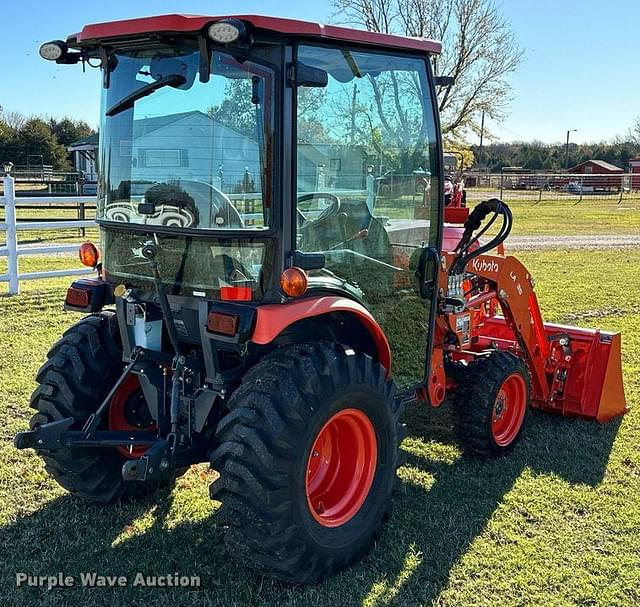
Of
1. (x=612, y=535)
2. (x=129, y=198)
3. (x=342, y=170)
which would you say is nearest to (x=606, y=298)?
(x=612, y=535)

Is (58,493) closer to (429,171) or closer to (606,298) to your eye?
(429,171)

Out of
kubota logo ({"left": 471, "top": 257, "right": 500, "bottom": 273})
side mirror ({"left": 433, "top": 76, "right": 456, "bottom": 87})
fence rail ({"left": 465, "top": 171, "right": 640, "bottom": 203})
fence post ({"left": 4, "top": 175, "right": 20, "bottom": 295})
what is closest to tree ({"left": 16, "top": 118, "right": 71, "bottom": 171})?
fence rail ({"left": 465, "top": 171, "right": 640, "bottom": 203})

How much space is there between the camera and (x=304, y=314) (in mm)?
3248

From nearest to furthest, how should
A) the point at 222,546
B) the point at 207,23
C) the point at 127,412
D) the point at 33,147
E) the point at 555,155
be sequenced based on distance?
the point at 207,23
the point at 222,546
the point at 127,412
the point at 33,147
the point at 555,155

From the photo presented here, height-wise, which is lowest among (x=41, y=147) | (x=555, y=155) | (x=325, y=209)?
(x=325, y=209)

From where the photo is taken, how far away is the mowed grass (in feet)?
11.0

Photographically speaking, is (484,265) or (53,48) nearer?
(53,48)

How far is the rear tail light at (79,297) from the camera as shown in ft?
12.9

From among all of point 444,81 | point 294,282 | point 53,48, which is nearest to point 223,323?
point 294,282

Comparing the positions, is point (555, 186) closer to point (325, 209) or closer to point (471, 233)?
point (471, 233)

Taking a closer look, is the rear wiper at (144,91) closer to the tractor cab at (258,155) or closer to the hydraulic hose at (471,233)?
the tractor cab at (258,155)

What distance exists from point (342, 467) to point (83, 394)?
1415 mm

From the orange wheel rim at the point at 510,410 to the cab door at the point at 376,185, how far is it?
3.01ft

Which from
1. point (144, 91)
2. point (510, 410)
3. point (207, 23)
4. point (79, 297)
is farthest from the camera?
point (510, 410)
